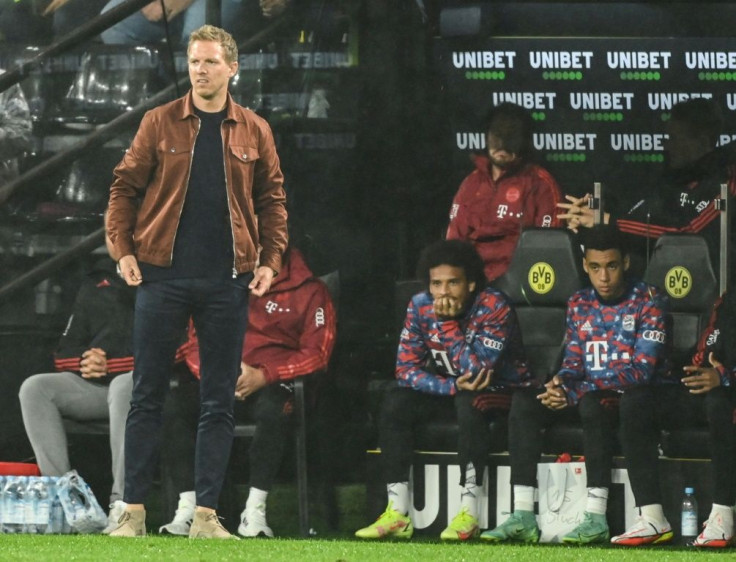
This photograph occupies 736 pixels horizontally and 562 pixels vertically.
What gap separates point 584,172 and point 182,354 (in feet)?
6.19

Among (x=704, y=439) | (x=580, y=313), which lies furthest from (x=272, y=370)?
(x=704, y=439)

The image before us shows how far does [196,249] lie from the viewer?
581 cm

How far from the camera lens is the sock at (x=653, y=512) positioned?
636 centimetres

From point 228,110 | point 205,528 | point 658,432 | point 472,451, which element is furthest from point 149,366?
point 658,432

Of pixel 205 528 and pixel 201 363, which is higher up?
pixel 201 363

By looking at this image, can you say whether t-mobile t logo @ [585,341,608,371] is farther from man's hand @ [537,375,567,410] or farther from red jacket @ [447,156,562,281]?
red jacket @ [447,156,562,281]

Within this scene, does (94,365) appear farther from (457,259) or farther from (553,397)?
(553,397)

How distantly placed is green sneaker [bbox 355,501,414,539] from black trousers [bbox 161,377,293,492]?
0.44 metres

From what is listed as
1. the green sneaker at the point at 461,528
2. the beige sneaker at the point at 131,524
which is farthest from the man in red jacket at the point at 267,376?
the green sneaker at the point at 461,528

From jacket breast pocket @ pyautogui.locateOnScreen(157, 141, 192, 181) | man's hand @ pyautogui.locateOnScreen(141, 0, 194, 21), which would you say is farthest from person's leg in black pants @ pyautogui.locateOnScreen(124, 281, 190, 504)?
man's hand @ pyautogui.locateOnScreen(141, 0, 194, 21)

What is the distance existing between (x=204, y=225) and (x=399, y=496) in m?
1.47

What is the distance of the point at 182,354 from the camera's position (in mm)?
7082

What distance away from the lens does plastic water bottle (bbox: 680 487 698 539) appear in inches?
256

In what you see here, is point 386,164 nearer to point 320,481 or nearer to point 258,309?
point 258,309
